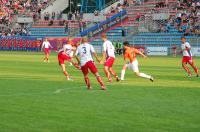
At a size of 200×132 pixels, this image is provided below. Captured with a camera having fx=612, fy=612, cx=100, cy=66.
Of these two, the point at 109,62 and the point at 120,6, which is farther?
the point at 120,6

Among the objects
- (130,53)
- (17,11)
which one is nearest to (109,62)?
(130,53)

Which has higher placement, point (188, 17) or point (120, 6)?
point (120, 6)

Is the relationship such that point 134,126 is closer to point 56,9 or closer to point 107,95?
point 107,95

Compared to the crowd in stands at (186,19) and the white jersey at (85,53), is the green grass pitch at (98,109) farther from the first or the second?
the crowd in stands at (186,19)

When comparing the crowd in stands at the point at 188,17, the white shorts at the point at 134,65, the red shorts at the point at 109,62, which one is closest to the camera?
the white shorts at the point at 134,65

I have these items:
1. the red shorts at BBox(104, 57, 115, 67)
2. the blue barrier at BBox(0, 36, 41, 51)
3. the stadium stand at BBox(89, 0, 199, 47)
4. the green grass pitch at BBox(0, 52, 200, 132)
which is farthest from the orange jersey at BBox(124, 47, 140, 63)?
the blue barrier at BBox(0, 36, 41, 51)

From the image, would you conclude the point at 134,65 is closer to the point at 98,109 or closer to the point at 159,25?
the point at 98,109

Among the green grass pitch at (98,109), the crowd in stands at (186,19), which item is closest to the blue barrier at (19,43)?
the crowd in stands at (186,19)

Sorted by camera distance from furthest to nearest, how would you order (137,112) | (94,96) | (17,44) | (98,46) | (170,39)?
(17,44) < (98,46) < (170,39) < (94,96) < (137,112)

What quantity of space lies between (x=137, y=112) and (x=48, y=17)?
72417 mm

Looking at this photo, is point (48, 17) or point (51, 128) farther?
point (48, 17)

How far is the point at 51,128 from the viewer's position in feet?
43.4

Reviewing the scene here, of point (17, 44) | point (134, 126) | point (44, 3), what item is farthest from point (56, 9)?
point (134, 126)

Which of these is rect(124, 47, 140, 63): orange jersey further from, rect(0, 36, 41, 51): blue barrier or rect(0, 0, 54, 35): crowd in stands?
rect(0, 0, 54, 35): crowd in stands
